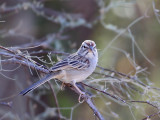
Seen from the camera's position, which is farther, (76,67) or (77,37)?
(77,37)

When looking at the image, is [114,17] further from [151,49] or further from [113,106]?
[113,106]

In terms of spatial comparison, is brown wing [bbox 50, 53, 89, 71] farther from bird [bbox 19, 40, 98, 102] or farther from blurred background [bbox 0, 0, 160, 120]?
blurred background [bbox 0, 0, 160, 120]

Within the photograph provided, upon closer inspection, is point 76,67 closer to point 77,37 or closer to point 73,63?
point 73,63

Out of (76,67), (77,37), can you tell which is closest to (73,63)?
(76,67)

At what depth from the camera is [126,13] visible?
318 inches

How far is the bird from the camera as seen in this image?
4744 mm

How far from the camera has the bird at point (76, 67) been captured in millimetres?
4744

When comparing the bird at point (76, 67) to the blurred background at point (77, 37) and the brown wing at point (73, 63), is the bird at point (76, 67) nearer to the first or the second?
the brown wing at point (73, 63)

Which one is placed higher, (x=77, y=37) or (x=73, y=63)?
(x=73, y=63)

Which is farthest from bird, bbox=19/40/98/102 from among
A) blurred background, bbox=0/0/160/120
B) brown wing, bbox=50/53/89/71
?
blurred background, bbox=0/0/160/120

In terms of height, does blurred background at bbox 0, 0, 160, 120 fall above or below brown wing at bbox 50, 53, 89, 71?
below

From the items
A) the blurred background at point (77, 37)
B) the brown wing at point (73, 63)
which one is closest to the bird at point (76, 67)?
the brown wing at point (73, 63)

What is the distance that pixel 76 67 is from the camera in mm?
5082

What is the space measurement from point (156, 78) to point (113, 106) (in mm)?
1108
